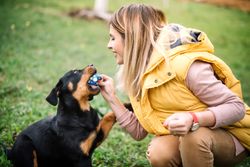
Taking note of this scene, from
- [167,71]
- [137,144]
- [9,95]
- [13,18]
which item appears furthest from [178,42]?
[13,18]

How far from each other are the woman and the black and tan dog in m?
0.70

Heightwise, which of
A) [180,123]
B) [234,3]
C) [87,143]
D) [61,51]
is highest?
[180,123]

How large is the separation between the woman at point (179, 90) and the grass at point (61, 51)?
1205mm

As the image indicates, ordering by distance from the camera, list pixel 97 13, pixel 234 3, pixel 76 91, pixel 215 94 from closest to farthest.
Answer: pixel 215 94 → pixel 76 91 → pixel 97 13 → pixel 234 3

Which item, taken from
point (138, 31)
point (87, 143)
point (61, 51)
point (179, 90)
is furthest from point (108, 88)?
point (61, 51)

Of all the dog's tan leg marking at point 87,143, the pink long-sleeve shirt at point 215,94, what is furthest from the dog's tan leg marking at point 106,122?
the pink long-sleeve shirt at point 215,94

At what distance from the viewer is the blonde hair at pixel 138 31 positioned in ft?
11.0

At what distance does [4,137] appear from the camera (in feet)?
16.0

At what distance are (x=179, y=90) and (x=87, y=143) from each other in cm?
126

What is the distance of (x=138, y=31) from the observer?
3330 millimetres

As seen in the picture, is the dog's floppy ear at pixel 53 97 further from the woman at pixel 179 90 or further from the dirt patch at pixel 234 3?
the dirt patch at pixel 234 3

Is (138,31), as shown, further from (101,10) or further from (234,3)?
(234,3)

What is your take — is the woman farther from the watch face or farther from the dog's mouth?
the dog's mouth

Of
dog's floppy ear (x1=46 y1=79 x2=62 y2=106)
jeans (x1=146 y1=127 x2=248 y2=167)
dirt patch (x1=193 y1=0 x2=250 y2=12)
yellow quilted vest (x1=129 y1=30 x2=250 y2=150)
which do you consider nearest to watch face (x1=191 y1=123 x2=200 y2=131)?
jeans (x1=146 y1=127 x2=248 y2=167)
